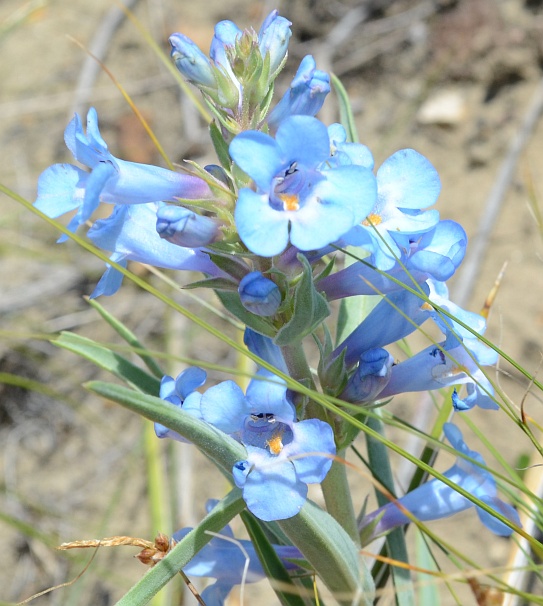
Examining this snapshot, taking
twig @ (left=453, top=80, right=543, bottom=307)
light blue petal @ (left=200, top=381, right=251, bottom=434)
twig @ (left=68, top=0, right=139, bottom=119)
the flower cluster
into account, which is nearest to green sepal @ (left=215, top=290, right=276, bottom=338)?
the flower cluster

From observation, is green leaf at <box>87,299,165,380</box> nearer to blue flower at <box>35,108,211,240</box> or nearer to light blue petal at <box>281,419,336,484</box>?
blue flower at <box>35,108,211,240</box>

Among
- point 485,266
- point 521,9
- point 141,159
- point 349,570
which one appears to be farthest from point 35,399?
point 521,9

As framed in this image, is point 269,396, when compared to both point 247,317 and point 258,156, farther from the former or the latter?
point 258,156

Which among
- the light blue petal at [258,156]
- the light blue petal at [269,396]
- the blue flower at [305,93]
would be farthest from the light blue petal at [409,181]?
the light blue petal at [269,396]

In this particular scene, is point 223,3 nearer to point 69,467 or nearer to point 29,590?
point 69,467

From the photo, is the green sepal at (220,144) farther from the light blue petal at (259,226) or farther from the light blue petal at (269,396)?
the light blue petal at (269,396)

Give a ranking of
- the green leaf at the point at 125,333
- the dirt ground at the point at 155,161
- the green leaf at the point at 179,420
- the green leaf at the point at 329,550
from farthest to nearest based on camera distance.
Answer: the dirt ground at the point at 155,161, the green leaf at the point at 125,333, the green leaf at the point at 329,550, the green leaf at the point at 179,420

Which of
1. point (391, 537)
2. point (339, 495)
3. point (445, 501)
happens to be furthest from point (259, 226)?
point (391, 537)
